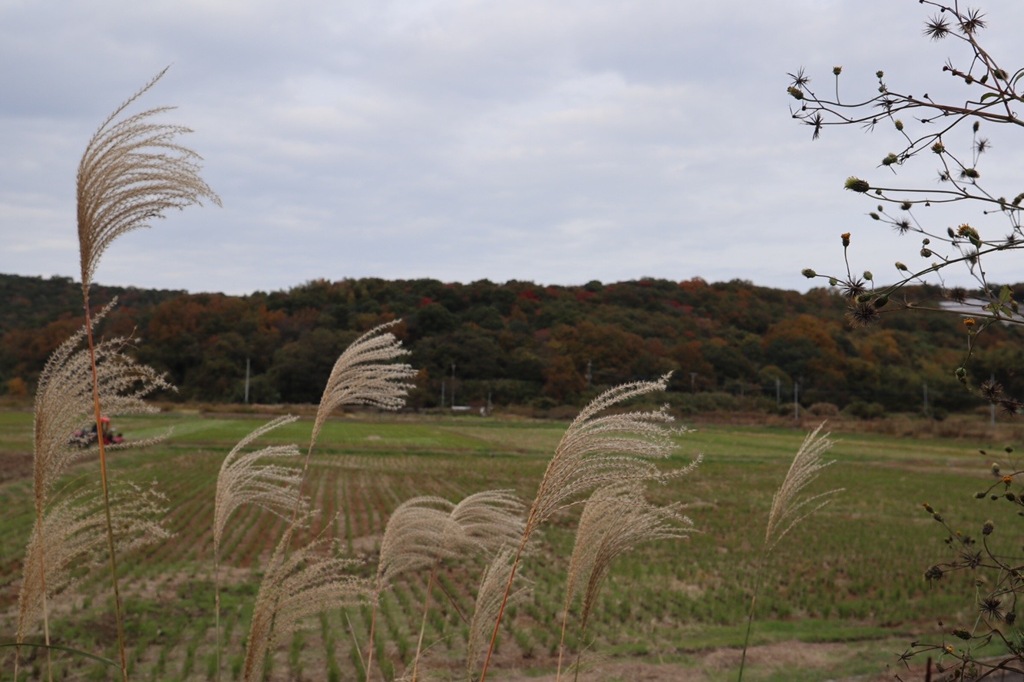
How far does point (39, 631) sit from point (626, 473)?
8.19 m

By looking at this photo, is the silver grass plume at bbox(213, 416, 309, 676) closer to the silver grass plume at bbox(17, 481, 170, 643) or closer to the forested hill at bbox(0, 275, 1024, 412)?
the silver grass plume at bbox(17, 481, 170, 643)

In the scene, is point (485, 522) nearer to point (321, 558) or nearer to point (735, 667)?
point (321, 558)

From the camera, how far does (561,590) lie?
11602 mm

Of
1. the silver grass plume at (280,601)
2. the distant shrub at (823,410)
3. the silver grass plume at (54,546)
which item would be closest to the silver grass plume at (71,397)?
the silver grass plume at (54,546)

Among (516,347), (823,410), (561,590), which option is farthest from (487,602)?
(516,347)

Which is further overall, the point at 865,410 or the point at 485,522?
the point at 865,410

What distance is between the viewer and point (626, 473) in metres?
2.54

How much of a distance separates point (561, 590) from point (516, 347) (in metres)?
56.2

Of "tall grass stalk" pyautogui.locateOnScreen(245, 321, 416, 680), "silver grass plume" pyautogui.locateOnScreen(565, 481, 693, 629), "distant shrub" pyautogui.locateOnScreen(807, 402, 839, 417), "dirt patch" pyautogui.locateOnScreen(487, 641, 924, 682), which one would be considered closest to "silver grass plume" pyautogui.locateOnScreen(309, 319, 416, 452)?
"tall grass stalk" pyautogui.locateOnScreen(245, 321, 416, 680)

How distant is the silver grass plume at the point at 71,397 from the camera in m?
2.78

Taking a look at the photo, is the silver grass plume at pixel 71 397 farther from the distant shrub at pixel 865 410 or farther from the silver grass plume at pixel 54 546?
the distant shrub at pixel 865 410

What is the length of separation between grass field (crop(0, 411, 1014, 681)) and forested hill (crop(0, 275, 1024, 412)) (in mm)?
34639

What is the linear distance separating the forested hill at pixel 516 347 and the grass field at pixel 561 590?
1364 inches

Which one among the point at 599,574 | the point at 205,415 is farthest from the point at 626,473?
the point at 205,415
